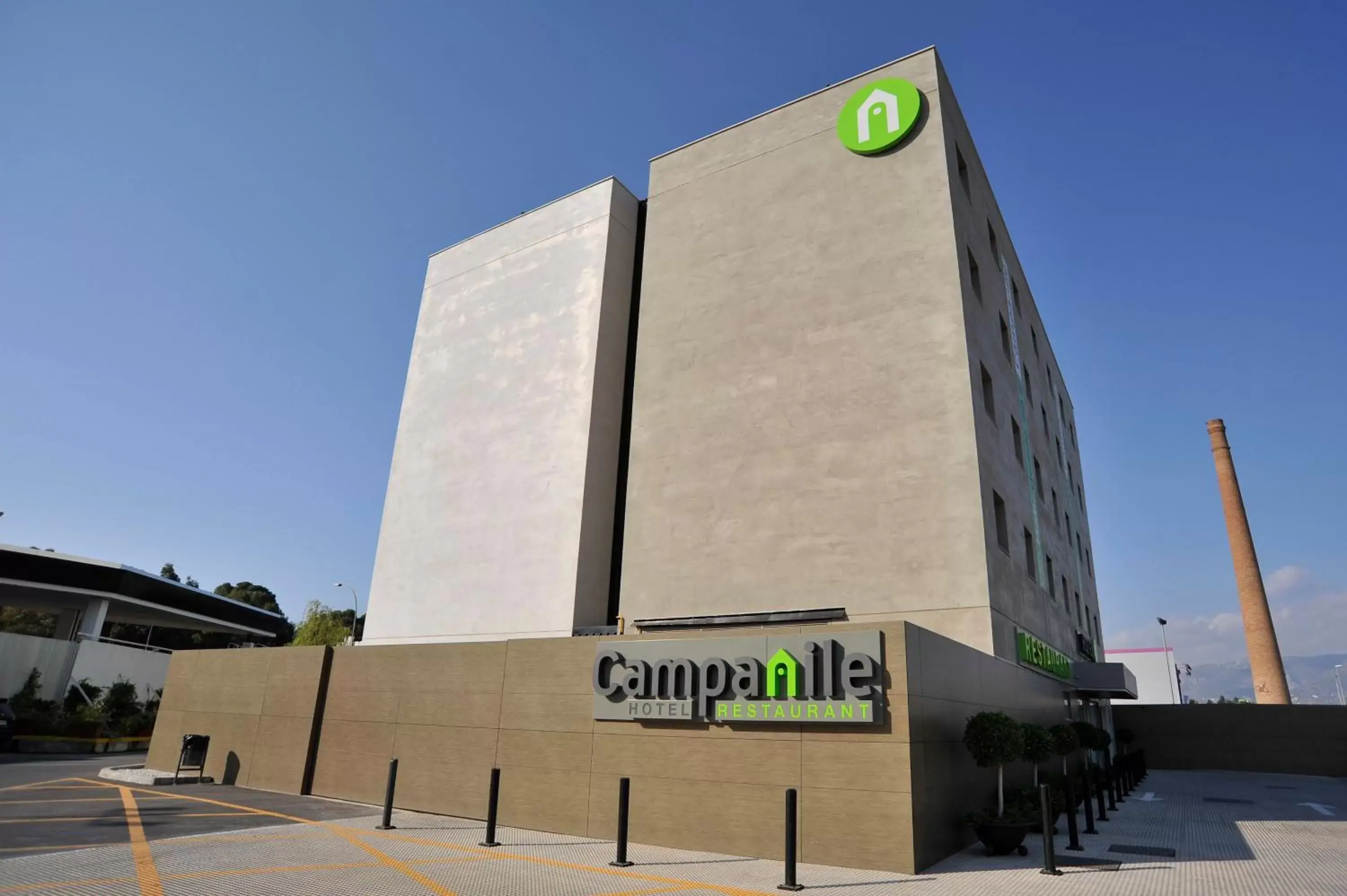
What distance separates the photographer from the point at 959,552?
18000 mm

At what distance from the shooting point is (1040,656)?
2259cm

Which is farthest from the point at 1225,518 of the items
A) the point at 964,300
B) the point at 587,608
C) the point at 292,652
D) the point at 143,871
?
the point at 143,871

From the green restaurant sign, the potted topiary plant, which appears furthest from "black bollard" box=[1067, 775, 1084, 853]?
the green restaurant sign

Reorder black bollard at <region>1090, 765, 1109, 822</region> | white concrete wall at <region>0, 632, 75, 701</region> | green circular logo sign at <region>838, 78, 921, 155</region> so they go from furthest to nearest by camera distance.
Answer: white concrete wall at <region>0, 632, 75, 701</region> → green circular logo sign at <region>838, 78, 921, 155</region> → black bollard at <region>1090, 765, 1109, 822</region>

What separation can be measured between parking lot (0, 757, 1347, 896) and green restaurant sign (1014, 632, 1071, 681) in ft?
14.3

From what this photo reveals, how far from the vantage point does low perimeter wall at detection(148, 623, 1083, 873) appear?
12125mm

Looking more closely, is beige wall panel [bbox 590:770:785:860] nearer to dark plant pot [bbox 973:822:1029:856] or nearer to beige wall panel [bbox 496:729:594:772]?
beige wall panel [bbox 496:729:594:772]

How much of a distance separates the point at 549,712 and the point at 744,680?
4.91 m

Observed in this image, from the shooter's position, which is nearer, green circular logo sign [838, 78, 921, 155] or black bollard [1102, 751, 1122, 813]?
black bollard [1102, 751, 1122, 813]

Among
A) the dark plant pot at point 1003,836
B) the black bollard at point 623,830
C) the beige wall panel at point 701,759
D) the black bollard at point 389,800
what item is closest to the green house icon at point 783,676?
the beige wall panel at point 701,759

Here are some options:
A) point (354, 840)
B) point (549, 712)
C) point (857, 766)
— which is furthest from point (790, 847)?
point (354, 840)

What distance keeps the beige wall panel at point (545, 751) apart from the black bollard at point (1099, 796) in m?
12.2

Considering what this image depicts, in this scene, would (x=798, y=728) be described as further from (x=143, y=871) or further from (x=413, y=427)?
(x=413, y=427)

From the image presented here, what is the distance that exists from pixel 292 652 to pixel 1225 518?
6613 cm
